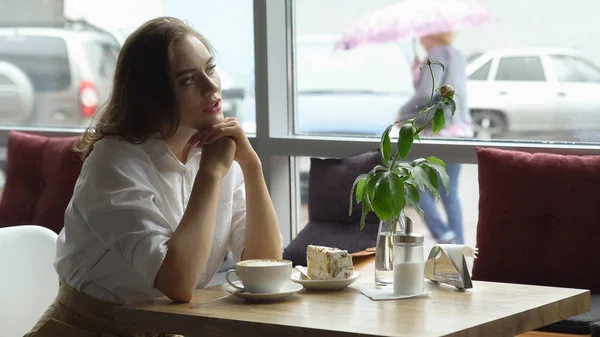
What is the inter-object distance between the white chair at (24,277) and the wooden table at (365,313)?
0.57 meters

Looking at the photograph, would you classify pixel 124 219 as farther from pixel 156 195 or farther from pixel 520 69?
pixel 520 69

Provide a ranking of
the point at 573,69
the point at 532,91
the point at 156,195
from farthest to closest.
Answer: the point at 532,91 → the point at 573,69 → the point at 156,195

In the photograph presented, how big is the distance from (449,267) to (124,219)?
74 centimetres

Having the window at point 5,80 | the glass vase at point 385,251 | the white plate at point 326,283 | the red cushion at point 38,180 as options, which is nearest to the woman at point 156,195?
the white plate at point 326,283

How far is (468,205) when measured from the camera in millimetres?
3990

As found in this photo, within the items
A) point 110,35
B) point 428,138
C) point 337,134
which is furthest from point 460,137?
point 110,35

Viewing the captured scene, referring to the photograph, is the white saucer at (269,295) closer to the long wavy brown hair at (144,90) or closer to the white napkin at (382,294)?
the white napkin at (382,294)

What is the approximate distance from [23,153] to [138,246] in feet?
9.05

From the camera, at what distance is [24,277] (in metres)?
2.46

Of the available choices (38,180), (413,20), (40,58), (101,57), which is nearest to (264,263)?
(413,20)

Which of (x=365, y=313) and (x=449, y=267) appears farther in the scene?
(x=449, y=267)

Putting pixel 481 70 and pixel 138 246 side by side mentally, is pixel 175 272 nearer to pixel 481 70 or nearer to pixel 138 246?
pixel 138 246

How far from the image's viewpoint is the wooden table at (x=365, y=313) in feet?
5.68

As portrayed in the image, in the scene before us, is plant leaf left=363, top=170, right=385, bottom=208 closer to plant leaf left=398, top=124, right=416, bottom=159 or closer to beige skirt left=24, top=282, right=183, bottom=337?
plant leaf left=398, top=124, right=416, bottom=159
